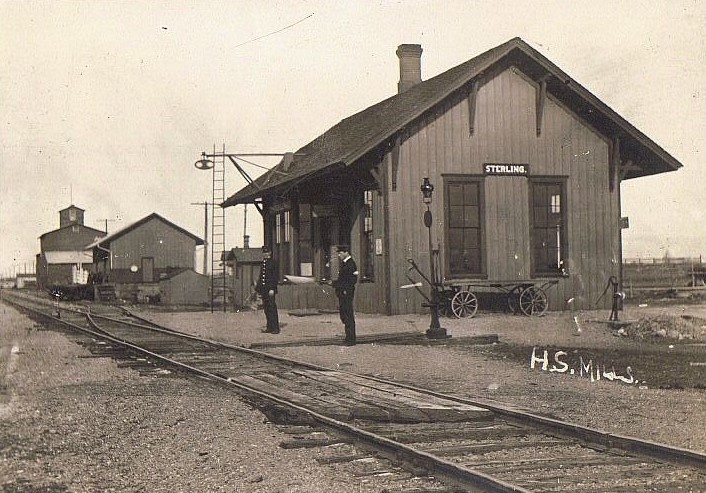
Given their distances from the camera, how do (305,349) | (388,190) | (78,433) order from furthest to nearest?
1. (388,190)
2. (305,349)
3. (78,433)

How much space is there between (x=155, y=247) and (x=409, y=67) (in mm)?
35056

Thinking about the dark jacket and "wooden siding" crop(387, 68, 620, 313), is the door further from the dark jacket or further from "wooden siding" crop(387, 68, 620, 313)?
the dark jacket

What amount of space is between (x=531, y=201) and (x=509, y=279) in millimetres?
1964

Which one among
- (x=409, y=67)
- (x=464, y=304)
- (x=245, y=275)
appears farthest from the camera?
(x=245, y=275)

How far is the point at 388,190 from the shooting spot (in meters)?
17.5

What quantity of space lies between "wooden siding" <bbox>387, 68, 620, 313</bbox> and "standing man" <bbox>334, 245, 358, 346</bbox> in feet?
15.0

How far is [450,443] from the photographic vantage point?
5.90 meters

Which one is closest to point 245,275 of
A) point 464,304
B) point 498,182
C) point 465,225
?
point 465,225

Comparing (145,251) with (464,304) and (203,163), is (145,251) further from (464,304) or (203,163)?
(464,304)

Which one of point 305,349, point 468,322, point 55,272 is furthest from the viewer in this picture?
point 55,272

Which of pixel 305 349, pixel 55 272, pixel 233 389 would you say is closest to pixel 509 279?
pixel 305 349

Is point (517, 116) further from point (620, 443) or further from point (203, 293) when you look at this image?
point (203, 293)

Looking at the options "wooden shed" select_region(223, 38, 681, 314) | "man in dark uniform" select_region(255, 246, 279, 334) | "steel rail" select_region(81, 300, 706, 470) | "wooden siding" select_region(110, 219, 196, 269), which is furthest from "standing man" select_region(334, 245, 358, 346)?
"wooden siding" select_region(110, 219, 196, 269)

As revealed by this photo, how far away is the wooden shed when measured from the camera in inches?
693
